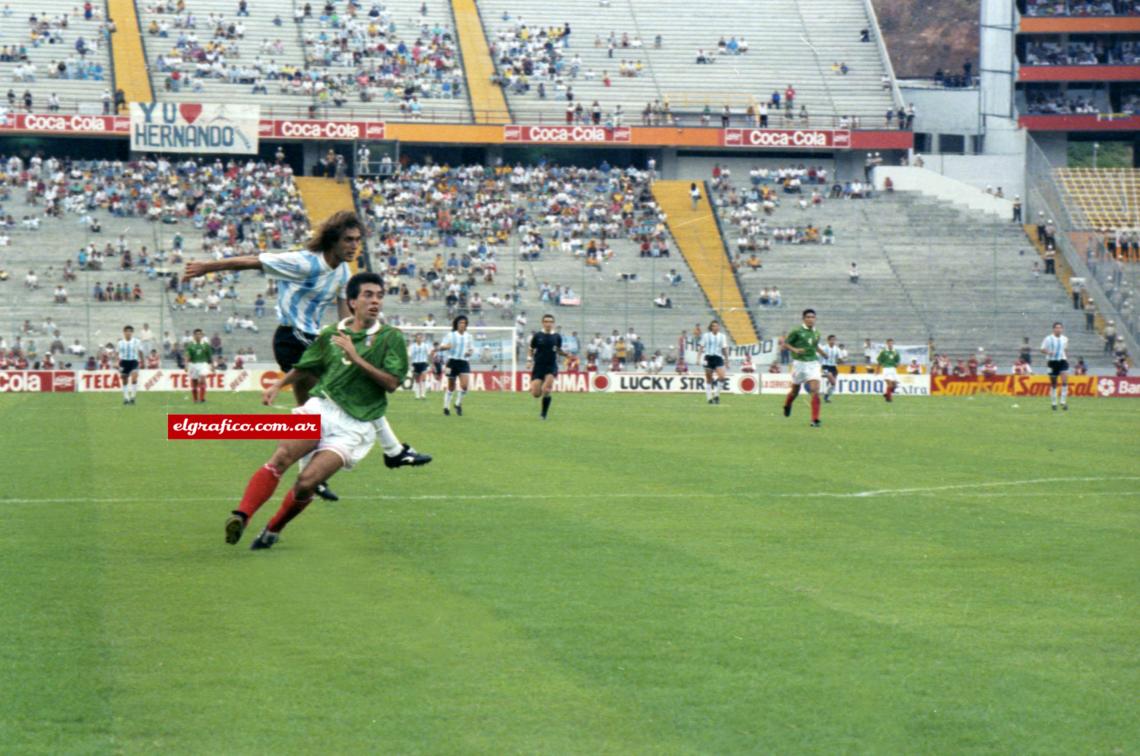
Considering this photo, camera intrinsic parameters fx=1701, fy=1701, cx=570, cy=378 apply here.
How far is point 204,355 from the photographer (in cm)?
4119

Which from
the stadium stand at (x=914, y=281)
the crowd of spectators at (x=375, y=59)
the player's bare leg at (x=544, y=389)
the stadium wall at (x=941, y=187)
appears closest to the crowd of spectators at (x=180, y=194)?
the crowd of spectators at (x=375, y=59)

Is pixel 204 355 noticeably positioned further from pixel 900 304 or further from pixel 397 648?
pixel 397 648

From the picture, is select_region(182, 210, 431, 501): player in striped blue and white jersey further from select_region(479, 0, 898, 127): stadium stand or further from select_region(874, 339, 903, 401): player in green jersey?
select_region(479, 0, 898, 127): stadium stand

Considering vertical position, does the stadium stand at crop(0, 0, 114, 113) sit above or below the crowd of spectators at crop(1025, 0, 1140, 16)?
below

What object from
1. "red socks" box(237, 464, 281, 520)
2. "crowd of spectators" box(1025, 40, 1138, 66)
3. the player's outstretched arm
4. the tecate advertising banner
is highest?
"crowd of spectators" box(1025, 40, 1138, 66)

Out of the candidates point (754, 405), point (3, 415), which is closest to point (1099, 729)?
point (3, 415)

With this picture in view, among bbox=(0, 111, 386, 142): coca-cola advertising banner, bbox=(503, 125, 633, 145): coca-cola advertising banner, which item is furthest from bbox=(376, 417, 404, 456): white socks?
bbox=(503, 125, 633, 145): coca-cola advertising banner

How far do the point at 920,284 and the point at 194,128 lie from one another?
2725 centimetres

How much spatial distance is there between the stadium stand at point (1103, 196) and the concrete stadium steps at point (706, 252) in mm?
14666

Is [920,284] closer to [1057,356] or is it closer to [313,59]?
[1057,356]

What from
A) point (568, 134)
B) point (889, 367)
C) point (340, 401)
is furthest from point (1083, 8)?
point (340, 401)

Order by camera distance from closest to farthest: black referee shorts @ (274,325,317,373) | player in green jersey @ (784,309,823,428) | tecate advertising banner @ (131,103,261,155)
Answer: black referee shorts @ (274,325,317,373), player in green jersey @ (784,309,823,428), tecate advertising banner @ (131,103,261,155)

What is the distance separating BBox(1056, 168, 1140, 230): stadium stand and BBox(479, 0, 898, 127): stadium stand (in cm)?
1013

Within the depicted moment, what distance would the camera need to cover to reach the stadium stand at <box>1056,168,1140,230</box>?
67812 millimetres
